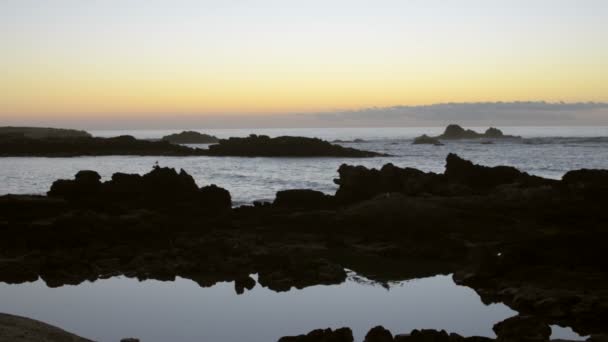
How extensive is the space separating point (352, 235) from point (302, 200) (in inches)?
208

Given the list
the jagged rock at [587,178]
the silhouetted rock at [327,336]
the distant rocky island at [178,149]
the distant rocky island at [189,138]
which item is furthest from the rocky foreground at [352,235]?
the distant rocky island at [189,138]

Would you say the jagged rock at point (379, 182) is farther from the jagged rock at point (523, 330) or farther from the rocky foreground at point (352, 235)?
the jagged rock at point (523, 330)

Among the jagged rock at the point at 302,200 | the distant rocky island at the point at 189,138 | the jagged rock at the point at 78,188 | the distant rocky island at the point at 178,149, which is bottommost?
the jagged rock at the point at 302,200

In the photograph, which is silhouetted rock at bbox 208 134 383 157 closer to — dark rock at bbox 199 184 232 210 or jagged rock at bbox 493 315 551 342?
dark rock at bbox 199 184 232 210

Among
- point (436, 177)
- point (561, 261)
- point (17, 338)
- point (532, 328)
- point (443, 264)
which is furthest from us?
point (436, 177)

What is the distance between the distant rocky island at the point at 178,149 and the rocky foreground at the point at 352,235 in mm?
64794

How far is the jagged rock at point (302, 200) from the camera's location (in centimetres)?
2842

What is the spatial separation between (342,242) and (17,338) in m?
13.2

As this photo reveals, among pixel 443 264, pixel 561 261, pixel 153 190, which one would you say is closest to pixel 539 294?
pixel 561 261

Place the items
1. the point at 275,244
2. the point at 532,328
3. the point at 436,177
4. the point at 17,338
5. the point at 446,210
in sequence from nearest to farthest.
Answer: the point at 17,338 → the point at 532,328 → the point at 275,244 → the point at 446,210 → the point at 436,177

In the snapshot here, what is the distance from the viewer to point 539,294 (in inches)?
606

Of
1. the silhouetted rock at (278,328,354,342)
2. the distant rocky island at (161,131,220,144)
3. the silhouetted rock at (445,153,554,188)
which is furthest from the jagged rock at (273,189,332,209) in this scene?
the distant rocky island at (161,131,220,144)

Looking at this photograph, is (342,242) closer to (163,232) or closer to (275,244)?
(275,244)

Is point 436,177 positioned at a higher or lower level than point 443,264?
higher
